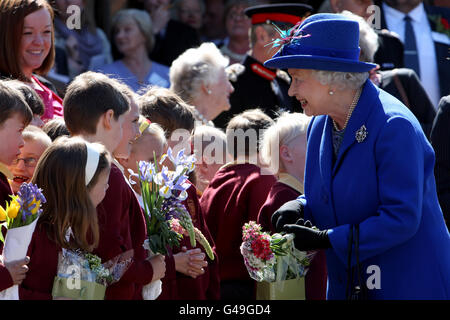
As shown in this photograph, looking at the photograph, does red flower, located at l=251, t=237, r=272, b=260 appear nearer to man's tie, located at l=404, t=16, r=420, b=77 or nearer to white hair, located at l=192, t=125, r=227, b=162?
white hair, located at l=192, t=125, r=227, b=162

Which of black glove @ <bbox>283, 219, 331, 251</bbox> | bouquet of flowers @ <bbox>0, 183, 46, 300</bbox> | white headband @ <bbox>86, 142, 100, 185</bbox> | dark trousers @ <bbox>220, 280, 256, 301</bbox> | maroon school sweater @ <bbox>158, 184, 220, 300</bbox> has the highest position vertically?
white headband @ <bbox>86, 142, 100, 185</bbox>

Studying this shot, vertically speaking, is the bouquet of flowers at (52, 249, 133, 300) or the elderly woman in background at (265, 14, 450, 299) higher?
the elderly woman in background at (265, 14, 450, 299)

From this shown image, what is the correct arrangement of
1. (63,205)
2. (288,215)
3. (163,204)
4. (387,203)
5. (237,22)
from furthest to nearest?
1. (237,22)
2. (163,204)
3. (288,215)
4. (63,205)
5. (387,203)

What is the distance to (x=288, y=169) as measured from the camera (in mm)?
4703

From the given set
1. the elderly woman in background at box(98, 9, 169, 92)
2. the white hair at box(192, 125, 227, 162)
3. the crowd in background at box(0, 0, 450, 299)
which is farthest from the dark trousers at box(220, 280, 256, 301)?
the elderly woman in background at box(98, 9, 169, 92)

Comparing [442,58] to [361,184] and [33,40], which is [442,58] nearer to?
[33,40]

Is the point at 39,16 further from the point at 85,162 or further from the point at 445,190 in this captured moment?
the point at 445,190

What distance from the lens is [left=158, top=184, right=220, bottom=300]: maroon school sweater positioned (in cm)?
450

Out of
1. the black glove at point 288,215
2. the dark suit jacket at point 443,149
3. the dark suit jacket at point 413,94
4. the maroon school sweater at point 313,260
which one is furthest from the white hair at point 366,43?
the black glove at point 288,215

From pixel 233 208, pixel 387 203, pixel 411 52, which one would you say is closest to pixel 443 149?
pixel 233 208

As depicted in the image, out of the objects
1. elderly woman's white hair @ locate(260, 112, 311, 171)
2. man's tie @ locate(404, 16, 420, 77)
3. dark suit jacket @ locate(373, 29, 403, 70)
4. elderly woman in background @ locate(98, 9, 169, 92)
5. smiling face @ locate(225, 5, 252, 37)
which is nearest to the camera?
elderly woman's white hair @ locate(260, 112, 311, 171)

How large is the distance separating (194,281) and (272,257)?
84 cm

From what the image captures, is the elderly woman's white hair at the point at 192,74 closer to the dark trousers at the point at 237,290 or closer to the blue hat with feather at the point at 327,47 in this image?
the dark trousers at the point at 237,290

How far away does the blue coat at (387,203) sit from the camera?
11.3 ft
